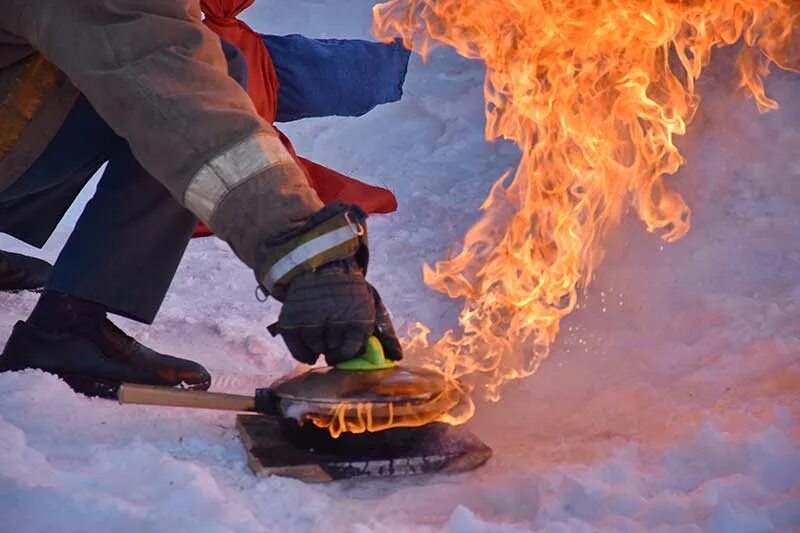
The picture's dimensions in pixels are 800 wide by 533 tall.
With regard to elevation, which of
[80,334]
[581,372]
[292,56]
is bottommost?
[581,372]

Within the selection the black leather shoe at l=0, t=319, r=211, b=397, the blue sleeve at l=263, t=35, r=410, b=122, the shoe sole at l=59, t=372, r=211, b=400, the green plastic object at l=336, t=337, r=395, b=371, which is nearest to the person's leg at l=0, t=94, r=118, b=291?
the black leather shoe at l=0, t=319, r=211, b=397

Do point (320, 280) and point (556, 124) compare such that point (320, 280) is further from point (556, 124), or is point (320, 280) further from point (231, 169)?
point (556, 124)

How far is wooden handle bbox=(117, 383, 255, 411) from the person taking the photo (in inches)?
86.0

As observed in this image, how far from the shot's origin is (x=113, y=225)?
257 centimetres

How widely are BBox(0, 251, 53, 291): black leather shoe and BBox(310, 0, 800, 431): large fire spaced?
1.33 m

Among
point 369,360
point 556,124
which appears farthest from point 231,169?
point 556,124

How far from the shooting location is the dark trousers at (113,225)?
2.55m

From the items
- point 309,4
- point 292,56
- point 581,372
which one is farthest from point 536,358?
point 309,4

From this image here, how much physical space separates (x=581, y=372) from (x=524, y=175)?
693 mm

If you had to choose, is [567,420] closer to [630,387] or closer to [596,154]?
[630,387]

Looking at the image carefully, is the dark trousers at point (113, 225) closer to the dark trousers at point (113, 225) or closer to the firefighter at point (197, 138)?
the dark trousers at point (113, 225)

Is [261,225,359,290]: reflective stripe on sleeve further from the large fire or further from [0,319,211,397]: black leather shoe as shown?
the large fire

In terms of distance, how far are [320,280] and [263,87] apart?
136 centimetres

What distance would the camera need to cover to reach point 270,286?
195 centimetres
